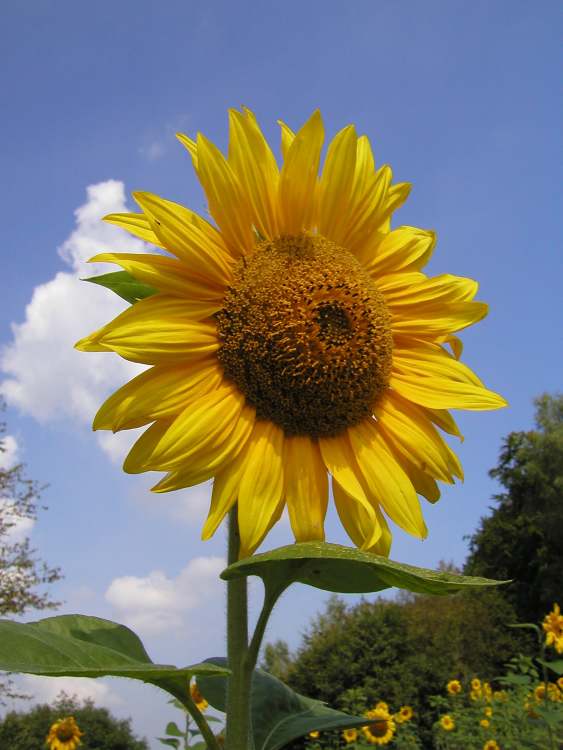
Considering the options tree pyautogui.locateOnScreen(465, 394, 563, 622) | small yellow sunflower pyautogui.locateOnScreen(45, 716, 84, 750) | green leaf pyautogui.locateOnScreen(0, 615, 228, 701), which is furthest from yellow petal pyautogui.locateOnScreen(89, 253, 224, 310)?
tree pyautogui.locateOnScreen(465, 394, 563, 622)

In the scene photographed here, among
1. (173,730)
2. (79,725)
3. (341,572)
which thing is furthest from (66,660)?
(79,725)

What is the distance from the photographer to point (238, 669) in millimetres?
1518

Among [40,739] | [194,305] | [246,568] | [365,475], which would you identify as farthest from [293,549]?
[40,739]

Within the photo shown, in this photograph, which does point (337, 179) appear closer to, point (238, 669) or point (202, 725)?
point (238, 669)

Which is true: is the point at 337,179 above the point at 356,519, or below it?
above

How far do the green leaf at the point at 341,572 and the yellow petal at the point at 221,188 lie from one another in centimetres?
75

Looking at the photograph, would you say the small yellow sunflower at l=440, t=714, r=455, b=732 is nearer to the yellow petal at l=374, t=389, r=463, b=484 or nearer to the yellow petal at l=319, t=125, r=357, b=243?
the yellow petal at l=374, t=389, r=463, b=484

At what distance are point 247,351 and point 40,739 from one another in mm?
19145

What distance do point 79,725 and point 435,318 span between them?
59.7 feet

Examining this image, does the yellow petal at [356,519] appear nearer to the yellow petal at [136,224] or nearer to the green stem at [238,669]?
the green stem at [238,669]

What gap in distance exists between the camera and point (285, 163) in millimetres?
1740

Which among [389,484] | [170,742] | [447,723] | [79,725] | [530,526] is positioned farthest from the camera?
[530,526]

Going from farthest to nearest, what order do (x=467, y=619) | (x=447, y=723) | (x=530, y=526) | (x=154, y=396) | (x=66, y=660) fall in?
(x=530, y=526) < (x=467, y=619) < (x=447, y=723) < (x=154, y=396) < (x=66, y=660)

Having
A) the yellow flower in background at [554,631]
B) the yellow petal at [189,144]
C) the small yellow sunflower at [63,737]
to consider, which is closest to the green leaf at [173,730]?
the small yellow sunflower at [63,737]
